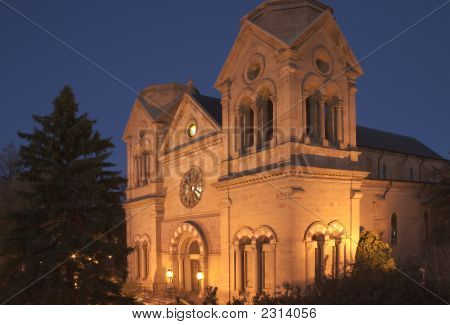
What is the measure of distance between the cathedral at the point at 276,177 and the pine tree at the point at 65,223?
7355 millimetres

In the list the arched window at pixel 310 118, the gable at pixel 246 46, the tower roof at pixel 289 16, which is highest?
the tower roof at pixel 289 16

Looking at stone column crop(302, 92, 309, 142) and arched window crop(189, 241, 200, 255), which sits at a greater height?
stone column crop(302, 92, 309, 142)

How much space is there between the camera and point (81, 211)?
18.8 m

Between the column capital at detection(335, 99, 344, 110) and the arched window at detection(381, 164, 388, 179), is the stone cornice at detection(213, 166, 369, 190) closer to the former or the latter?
the column capital at detection(335, 99, 344, 110)

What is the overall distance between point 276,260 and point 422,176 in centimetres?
2263

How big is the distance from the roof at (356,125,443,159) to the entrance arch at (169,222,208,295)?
→ 555 inches

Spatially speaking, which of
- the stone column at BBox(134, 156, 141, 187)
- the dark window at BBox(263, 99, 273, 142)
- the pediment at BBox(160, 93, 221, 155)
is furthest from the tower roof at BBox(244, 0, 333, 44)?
the stone column at BBox(134, 156, 141, 187)

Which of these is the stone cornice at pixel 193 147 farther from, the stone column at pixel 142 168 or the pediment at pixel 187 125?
the stone column at pixel 142 168

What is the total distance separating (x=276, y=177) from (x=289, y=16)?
349 inches

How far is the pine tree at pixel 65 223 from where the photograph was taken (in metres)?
17.6

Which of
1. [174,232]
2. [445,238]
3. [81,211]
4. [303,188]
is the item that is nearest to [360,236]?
[303,188]

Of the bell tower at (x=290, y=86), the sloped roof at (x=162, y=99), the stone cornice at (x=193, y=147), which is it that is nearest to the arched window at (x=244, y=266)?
the bell tower at (x=290, y=86)

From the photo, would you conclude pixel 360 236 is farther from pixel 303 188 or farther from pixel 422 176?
pixel 422 176

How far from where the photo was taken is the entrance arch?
95.6ft
